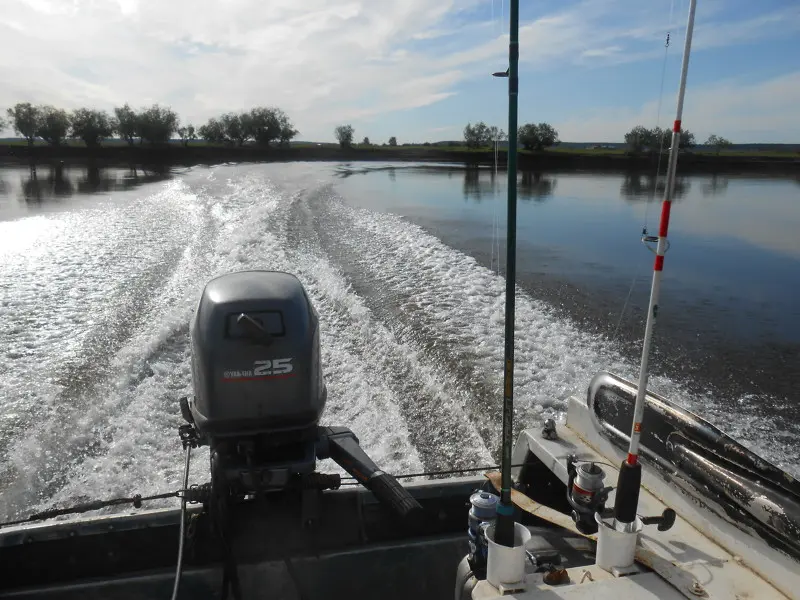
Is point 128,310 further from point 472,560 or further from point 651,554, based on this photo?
point 651,554

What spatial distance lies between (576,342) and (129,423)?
3860 millimetres

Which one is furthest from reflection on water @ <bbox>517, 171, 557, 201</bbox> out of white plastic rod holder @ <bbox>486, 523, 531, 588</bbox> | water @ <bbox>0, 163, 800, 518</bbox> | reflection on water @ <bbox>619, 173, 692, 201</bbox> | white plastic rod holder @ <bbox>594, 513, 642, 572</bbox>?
white plastic rod holder @ <bbox>486, 523, 531, 588</bbox>

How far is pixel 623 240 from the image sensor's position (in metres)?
12.2

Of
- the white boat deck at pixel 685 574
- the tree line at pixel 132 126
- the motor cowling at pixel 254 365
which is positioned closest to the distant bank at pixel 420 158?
the tree line at pixel 132 126

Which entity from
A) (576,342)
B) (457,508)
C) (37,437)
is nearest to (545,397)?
(576,342)

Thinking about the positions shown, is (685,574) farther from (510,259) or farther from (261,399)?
(261,399)

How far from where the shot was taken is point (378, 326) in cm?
606

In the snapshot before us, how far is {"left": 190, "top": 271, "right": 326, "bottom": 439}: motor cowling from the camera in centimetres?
256

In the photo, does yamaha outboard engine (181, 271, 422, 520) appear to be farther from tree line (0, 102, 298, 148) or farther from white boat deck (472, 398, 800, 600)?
tree line (0, 102, 298, 148)

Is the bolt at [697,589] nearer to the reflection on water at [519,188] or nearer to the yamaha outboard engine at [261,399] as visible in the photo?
the yamaha outboard engine at [261,399]

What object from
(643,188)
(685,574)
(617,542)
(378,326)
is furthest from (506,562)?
(643,188)

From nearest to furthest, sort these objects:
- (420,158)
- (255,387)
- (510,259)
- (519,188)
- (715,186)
Result: (510,259)
(255,387)
(519,188)
(715,186)
(420,158)

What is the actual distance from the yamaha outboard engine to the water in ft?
4.67

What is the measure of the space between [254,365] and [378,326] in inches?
138
